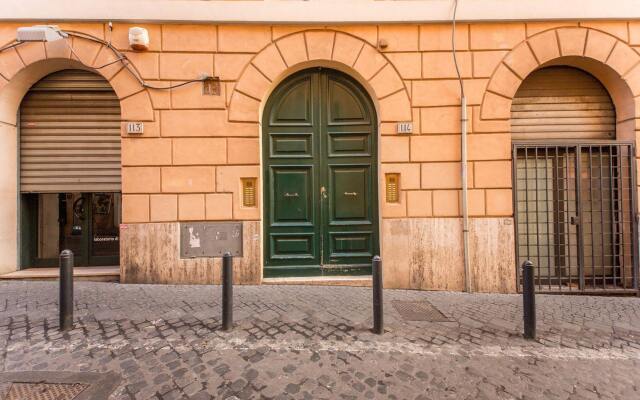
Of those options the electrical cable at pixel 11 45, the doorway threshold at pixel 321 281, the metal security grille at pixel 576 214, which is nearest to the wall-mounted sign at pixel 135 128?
the electrical cable at pixel 11 45

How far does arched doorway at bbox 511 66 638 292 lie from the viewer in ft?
18.8

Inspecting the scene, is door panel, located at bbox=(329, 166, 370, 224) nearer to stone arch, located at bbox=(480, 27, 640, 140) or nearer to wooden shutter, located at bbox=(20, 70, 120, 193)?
stone arch, located at bbox=(480, 27, 640, 140)

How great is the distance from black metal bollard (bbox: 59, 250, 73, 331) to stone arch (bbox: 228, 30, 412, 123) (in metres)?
3.48

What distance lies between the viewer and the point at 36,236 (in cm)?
641

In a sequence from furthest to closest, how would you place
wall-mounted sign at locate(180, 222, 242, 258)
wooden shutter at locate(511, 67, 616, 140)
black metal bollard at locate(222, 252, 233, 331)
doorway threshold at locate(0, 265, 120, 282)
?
wooden shutter at locate(511, 67, 616, 140)
doorway threshold at locate(0, 265, 120, 282)
wall-mounted sign at locate(180, 222, 242, 258)
black metal bollard at locate(222, 252, 233, 331)

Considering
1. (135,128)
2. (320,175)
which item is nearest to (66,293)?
(135,128)

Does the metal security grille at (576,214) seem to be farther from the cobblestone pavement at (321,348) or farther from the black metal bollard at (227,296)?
Result: the black metal bollard at (227,296)

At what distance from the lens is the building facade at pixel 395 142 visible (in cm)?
565

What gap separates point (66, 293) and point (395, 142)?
559cm

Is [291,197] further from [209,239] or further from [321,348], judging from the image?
[321,348]

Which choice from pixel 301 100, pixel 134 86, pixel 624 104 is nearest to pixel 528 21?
pixel 624 104

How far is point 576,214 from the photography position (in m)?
5.81

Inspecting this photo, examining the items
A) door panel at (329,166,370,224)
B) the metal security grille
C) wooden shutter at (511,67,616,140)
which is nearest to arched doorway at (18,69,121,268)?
door panel at (329,166,370,224)

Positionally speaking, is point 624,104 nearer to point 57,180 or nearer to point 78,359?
point 78,359
